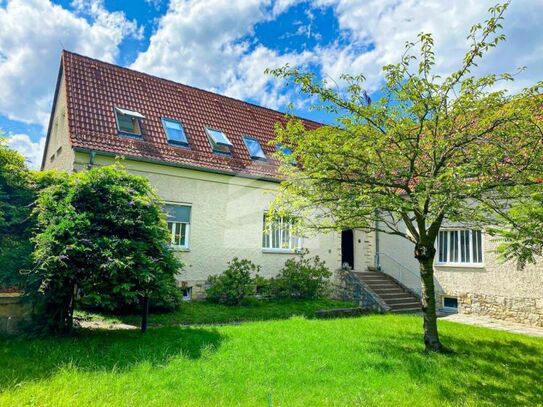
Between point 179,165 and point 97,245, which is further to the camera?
point 179,165

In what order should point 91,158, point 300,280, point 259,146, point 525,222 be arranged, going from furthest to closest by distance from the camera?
point 259,146 < point 300,280 < point 91,158 < point 525,222

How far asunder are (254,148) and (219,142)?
1735 millimetres

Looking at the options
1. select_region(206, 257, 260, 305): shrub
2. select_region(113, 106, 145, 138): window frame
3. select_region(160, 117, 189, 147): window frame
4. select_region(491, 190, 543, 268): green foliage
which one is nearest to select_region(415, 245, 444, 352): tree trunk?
select_region(491, 190, 543, 268): green foliage

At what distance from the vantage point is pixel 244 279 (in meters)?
12.4

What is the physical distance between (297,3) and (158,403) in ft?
32.5

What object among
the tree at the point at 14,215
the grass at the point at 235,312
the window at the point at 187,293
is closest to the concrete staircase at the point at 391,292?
the grass at the point at 235,312

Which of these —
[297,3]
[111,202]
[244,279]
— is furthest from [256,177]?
[111,202]

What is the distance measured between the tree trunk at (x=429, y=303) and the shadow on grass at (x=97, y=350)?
4.17 metres

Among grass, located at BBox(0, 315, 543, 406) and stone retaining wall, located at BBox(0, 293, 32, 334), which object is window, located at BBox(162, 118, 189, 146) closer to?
grass, located at BBox(0, 315, 543, 406)

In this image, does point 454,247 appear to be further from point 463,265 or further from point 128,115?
point 128,115

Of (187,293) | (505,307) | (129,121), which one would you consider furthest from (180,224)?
(505,307)

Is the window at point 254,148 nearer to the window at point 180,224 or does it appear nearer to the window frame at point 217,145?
the window frame at point 217,145

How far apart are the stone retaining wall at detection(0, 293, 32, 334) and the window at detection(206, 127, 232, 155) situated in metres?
8.46

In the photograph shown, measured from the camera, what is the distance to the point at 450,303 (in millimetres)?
14180
